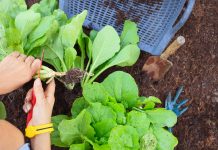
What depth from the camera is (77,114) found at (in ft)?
5.79

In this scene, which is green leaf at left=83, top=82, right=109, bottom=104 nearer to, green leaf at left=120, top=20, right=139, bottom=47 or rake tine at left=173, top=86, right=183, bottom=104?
green leaf at left=120, top=20, right=139, bottom=47

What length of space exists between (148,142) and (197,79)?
0.55m

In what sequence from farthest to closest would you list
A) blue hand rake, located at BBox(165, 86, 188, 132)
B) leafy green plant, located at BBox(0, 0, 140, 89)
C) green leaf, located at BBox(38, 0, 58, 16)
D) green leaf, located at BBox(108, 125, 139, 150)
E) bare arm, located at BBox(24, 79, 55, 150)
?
blue hand rake, located at BBox(165, 86, 188, 132) → green leaf, located at BBox(38, 0, 58, 16) → leafy green plant, located at BBox(0, 0, 140, 89) → green leaf, located at BBox(108, 125, 139, 150) → bare arm, located at BBox(24, 79, 55, 150)

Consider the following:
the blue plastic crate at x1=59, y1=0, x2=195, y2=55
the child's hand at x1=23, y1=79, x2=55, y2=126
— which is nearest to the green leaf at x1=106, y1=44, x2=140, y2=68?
the blue plastic crate at x1=59, y1=0, x2=195, y2=55

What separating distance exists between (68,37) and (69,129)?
389mm

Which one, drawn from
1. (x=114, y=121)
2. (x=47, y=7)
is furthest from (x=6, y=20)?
(x=114, y=121)

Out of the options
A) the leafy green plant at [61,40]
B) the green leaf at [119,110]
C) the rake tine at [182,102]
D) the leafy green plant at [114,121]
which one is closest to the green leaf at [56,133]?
the leafy green plant at [114,121]

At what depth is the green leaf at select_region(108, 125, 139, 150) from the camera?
1573 millimetres

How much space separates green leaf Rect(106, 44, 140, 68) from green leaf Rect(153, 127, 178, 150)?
333mm

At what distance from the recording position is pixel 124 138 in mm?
1598

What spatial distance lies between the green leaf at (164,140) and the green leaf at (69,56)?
0.47 metres

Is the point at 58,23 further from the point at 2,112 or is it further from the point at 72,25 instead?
the point at 2,112

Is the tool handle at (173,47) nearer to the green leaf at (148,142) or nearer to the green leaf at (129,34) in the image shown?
the green leaf at (129,34)

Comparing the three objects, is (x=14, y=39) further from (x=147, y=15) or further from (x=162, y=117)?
(x=162, y=117)
